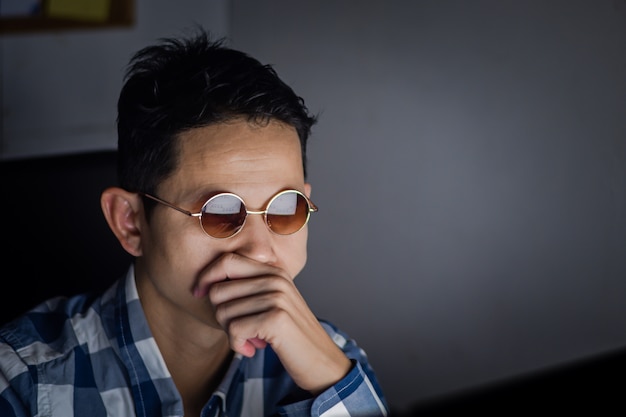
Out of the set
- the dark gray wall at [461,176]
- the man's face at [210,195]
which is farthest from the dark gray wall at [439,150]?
the man's face at [210,195]

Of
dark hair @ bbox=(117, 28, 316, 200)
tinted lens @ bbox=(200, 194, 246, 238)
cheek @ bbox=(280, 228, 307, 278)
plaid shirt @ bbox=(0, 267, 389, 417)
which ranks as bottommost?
plaid shirt @ bbox=(0, 267, 389, 417)

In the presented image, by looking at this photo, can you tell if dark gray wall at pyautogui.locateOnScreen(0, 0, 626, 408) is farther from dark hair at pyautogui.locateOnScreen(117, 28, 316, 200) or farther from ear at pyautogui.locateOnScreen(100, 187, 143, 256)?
ear at pyautogui.locateOnScreen(100, 187, 143, 256)

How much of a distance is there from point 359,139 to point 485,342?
2.14 ft

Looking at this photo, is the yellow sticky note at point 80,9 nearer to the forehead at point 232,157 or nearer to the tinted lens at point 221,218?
the forehead at point 232,157

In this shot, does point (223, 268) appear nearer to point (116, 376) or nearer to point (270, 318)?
point (270, 318)

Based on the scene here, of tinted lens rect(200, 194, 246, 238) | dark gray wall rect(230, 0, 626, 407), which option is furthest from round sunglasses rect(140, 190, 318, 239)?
dark gray wall rect(230, 0, 626, 407)

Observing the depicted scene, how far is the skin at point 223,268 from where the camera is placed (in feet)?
3.27

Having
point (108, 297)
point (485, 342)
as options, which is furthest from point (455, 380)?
point (108, 297)

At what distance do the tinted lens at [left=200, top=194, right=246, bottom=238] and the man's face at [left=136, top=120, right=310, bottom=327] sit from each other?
0.05 feet

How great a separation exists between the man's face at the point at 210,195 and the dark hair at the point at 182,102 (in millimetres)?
24

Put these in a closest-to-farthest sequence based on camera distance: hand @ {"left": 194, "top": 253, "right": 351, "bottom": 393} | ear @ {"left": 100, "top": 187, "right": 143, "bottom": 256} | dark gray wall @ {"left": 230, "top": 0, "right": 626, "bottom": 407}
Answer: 1. hand @ {"left": 194, "top": 253, "right": 351, "bottom": 393}
2. ear @ {"left": 100, "top": 187, "right": 143, "bottom": 256}
3. dark gray wall @ {"left": 230, "top": 0, "right": 626, "bottom": 407}

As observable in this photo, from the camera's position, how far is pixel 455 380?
1.77 m

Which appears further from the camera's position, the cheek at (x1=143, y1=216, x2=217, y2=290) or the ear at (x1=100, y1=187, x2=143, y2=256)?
the ear at (x1=100, y1=187, x2=143, y2=256)

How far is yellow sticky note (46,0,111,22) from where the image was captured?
2.08 meters
